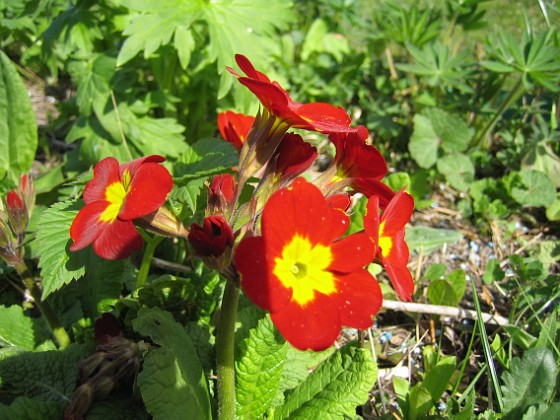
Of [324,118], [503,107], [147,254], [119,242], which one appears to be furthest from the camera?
[503,107]

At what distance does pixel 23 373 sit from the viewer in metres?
2.15

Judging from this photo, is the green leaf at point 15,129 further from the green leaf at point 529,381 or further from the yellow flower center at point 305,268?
the green leaf at point 529,381

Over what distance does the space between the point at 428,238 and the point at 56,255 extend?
2099 millimetres

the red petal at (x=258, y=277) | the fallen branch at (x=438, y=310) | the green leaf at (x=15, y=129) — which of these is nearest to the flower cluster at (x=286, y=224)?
the red petal at (x=258, y=277)

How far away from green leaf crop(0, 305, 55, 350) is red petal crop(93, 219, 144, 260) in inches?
39.1

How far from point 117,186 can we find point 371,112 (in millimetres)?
2821

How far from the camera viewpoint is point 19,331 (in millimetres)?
2367

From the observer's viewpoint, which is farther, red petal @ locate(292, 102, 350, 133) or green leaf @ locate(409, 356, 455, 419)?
green leaf @ locate(409, 356, 455, 419)

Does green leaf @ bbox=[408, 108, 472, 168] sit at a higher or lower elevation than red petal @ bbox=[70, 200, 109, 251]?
lower

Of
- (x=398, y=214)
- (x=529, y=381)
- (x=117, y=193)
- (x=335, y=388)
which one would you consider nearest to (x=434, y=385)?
(x=529, y=381)

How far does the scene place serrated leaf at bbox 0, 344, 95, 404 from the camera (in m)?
2.13

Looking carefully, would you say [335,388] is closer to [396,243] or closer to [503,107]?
[396,243]

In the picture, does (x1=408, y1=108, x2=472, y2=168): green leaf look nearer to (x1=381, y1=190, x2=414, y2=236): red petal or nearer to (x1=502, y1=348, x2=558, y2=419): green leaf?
(x1=502, y1=348, x2=558, y2=419): green leaf

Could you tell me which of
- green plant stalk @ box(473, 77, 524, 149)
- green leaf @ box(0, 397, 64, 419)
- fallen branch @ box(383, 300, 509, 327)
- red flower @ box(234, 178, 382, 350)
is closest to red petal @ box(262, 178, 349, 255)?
red flower @ box(234, 178, 382, 350)
